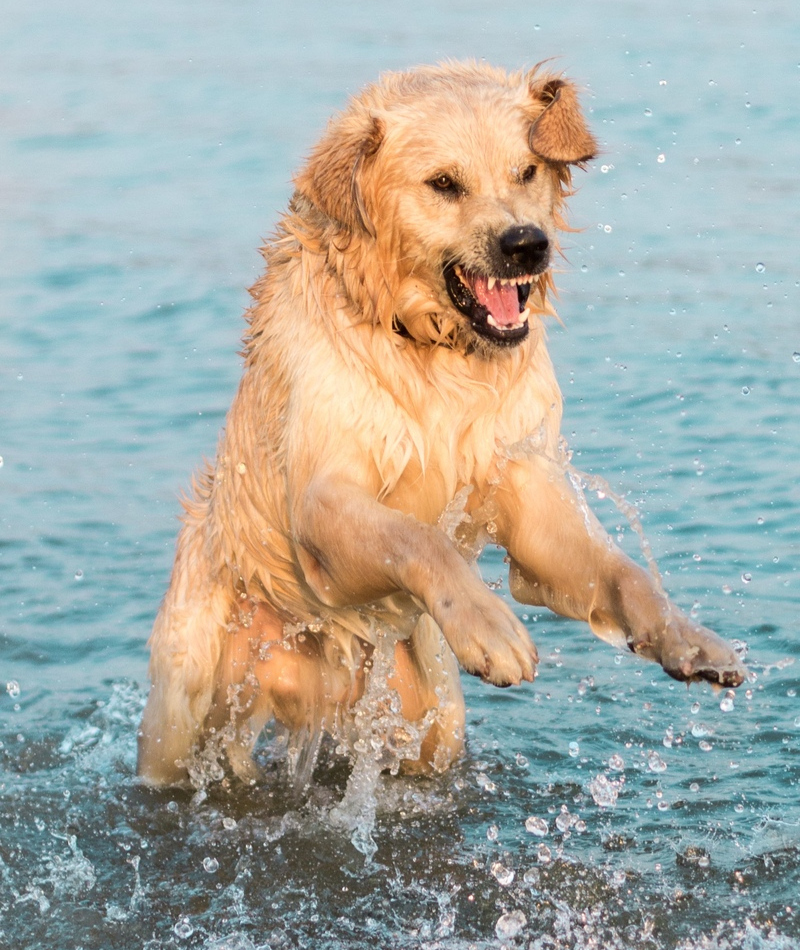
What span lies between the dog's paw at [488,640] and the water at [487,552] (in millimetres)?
1122

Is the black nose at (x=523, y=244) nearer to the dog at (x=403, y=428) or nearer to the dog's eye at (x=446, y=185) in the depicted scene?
the dog at (x=403, y=428)

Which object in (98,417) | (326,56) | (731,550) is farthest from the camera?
(326,56)

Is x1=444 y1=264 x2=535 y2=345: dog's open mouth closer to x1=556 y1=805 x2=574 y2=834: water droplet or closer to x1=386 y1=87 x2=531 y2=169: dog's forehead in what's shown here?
x1=386 y1=87 x2=531 y2=169: dog's forehead

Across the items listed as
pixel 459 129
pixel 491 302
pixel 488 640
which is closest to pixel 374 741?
pixel 488 640

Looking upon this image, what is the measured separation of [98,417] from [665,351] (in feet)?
12.1

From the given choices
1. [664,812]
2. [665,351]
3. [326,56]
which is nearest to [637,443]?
[665,351]

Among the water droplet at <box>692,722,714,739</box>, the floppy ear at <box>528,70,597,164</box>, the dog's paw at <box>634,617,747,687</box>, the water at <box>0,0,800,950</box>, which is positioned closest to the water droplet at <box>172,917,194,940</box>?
the water at <box>0,0,800,950</box>

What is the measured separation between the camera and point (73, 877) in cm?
526

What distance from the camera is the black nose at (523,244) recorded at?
180 inches

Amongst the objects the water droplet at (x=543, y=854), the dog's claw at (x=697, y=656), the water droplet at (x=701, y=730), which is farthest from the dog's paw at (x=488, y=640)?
the water droplet at (x=701, y=730)

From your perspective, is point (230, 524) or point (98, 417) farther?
point (98, 417)

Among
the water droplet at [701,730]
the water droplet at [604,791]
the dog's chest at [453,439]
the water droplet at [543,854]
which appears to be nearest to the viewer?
the dog's chest at [453,439]

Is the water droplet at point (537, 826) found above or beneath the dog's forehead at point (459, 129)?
beneath

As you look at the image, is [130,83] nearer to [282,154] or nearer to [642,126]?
[282,154]
